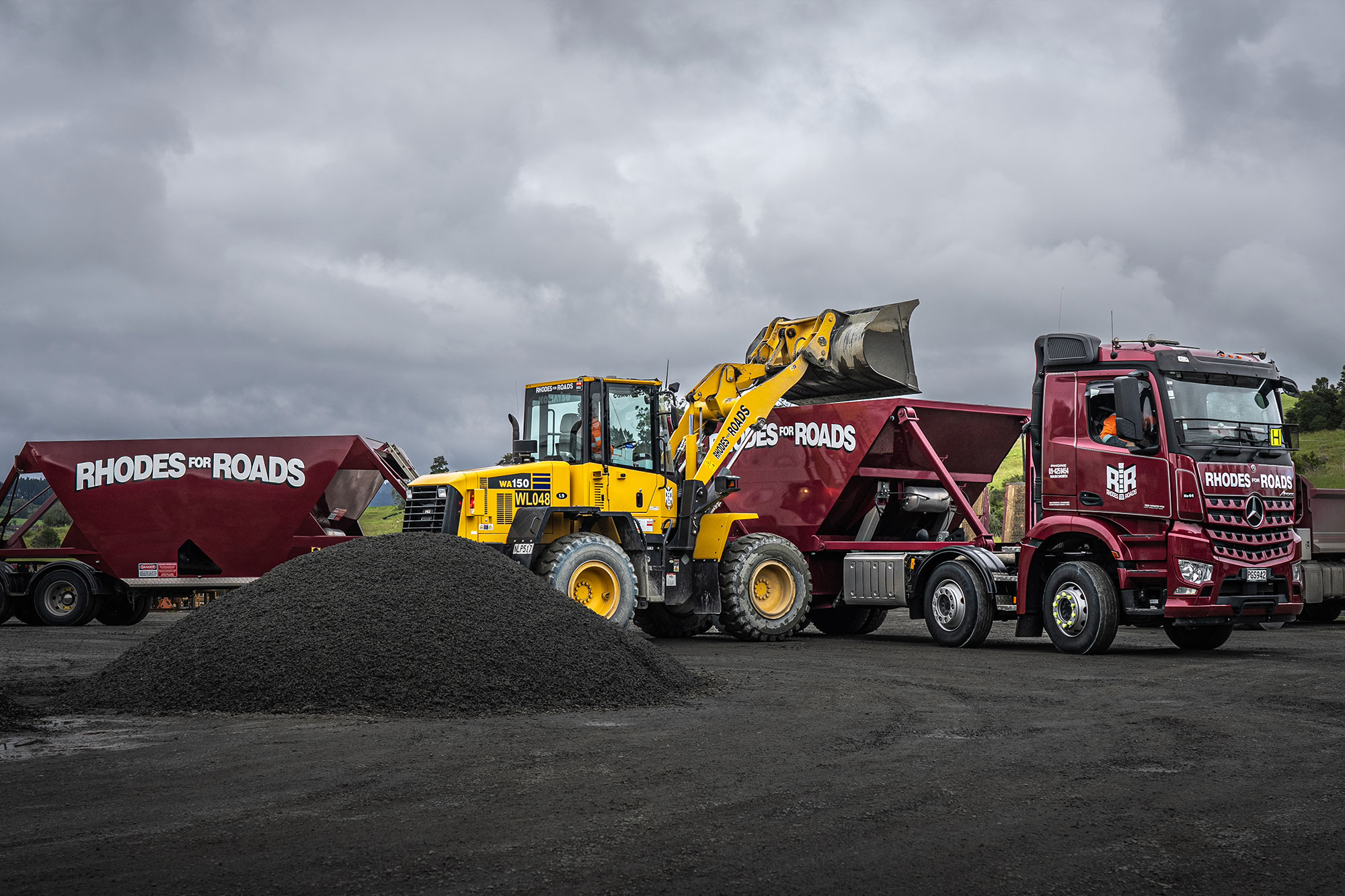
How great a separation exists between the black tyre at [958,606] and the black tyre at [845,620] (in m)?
2.88

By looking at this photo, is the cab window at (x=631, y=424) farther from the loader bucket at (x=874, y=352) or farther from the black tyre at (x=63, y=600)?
the black tyre at (x=63, y=600)

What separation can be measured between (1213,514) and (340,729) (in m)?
9.22

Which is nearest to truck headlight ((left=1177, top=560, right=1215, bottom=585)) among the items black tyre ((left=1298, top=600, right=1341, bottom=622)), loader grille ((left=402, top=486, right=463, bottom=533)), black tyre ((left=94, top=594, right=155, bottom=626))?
loader grille ((left=402, top=486, right=463, bottom=533))

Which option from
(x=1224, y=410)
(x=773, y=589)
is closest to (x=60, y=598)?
(x=773, y=589)

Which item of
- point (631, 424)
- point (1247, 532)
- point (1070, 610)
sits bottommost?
point (1070, 610)

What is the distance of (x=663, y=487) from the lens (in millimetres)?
16047

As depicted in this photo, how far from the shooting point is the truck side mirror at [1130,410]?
1300cm

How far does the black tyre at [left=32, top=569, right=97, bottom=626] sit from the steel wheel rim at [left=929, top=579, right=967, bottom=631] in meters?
13.8

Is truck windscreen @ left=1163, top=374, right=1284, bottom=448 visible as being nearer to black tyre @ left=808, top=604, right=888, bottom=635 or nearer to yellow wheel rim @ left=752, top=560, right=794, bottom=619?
yellow wheel rim @ left=752, top=560, right=794, bottom=619

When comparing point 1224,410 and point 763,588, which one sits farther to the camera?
point 763,588

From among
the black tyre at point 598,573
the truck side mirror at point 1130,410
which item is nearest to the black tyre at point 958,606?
the truck side mirror at point 1130,410

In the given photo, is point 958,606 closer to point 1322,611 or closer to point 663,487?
point 663,487

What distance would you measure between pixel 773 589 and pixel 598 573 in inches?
121

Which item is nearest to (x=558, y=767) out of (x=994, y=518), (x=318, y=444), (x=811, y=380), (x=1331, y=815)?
(x=1331, y=815)
